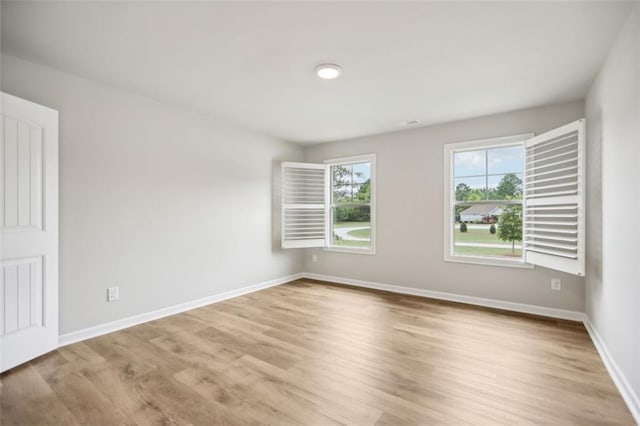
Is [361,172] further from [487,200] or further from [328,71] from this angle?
[328,71]

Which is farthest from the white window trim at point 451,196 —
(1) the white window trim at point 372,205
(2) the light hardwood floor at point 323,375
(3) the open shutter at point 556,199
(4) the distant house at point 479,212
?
(1) the white window trim at point 372,205

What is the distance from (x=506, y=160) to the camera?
384 cm

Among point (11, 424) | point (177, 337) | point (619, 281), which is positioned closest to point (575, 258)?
point (619, 281)

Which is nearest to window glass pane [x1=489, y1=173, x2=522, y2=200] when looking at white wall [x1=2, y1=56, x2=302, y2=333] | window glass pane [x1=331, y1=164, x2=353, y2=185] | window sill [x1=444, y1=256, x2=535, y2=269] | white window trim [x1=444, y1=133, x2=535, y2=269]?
white window trim [x1=444, y1=133, x2=535, y2=269]

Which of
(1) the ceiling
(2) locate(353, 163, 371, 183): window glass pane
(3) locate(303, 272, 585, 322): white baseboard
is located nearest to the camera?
(1) the ceiling

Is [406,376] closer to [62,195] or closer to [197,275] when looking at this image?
[197,275]

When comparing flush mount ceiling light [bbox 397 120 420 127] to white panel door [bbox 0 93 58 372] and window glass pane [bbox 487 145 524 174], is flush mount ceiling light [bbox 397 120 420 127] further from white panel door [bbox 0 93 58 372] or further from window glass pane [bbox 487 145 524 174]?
white panel door [bbox 0 93 58 372]

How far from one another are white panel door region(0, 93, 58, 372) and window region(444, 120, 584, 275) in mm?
4352

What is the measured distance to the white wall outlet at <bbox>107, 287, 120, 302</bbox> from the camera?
3008 millimetres

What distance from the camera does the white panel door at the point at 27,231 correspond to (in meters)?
2.22

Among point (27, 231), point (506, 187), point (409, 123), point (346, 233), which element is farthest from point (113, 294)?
point (506, 187)

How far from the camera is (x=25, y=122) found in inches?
91.6

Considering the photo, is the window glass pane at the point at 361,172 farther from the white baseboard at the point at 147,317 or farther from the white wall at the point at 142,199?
the white baseboard at the point at 147,317

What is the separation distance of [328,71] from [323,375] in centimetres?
250
